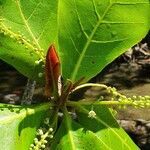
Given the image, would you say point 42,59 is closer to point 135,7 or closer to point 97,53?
point 97,53

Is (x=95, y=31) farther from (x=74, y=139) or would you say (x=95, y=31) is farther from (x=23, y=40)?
(x=74, y=139)

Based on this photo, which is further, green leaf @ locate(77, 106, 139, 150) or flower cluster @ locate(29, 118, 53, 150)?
green leaf @ locate(77, 106, 139, 150)

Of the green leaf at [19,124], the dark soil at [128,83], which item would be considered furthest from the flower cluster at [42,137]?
the dark soil at [128,83]

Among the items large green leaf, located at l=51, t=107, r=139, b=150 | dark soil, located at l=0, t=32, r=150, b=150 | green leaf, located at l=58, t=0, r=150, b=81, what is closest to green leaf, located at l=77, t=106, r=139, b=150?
large green leaf, located at l=51, t=107, r=139, b=150

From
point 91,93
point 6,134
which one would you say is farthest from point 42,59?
point 91,93

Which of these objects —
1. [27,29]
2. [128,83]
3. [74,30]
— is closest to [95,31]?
[74,30]

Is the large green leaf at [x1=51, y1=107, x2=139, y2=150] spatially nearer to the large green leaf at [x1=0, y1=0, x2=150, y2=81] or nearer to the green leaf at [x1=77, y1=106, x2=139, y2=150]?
the green leaf at [x1=77, y1=106, x2=139, y2=150]
